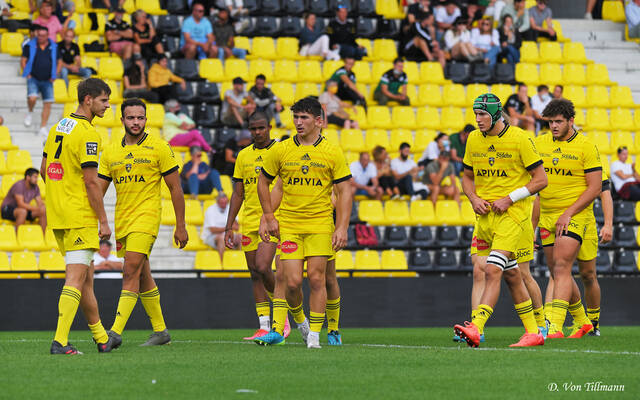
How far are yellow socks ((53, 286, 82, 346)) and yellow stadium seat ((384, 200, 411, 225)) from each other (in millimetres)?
10904

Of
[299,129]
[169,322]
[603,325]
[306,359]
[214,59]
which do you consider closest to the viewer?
[306,359]

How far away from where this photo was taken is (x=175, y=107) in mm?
20375

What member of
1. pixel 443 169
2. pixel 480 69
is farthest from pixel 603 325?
pixel 480 69

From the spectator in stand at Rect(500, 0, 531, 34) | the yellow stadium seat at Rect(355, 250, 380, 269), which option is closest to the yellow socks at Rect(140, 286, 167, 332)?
the yellow stadium seat at Rect(355, 250, 380, 269)

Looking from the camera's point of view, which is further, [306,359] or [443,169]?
[443,169]

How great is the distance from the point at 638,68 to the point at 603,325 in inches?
406

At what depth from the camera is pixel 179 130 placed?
20.3m

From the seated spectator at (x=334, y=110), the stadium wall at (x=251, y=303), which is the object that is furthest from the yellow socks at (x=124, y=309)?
the seated spectator at (x=334, y=110)

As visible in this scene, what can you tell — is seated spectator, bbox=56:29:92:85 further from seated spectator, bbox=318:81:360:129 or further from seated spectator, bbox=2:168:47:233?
seated spectator, bbox=318:81:360:129

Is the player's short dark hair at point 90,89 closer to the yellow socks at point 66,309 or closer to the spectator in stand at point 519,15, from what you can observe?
the yellow socks at point 66,309

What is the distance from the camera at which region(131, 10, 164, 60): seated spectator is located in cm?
2152

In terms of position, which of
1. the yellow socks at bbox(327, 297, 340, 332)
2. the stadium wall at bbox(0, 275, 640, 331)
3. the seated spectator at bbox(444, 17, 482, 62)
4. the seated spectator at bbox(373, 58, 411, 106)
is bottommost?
the stadium wall at bbox(0, 275, 640, 331)

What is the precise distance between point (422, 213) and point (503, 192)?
9.58m

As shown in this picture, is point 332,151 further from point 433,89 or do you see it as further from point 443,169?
point 433,89
